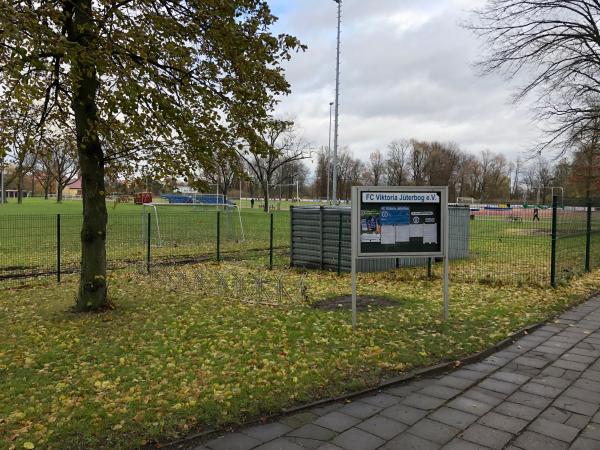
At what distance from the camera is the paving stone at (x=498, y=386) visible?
4531 millimetres

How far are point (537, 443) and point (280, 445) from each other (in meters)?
1.84

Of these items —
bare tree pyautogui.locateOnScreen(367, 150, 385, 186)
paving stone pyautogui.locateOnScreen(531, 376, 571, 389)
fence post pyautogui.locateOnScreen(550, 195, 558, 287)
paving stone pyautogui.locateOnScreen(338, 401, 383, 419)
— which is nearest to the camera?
paving stone pyautogui.locateOnScreen(338, 401, 383, 419)

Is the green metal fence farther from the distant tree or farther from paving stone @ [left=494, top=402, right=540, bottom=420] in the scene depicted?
paving stone @ [left=494, top=402, right=540, bottom=420]

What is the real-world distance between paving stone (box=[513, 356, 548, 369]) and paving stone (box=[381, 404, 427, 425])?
1.89 meters

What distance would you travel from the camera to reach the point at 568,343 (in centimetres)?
612

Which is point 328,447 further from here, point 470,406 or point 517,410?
point 517,410

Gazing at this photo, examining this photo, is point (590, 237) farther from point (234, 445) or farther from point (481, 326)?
point (234, 445)

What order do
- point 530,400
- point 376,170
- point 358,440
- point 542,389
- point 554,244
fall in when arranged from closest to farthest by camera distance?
point 358,440 → point 530,400 → point 542,389 → point 554,244 → point 376,170

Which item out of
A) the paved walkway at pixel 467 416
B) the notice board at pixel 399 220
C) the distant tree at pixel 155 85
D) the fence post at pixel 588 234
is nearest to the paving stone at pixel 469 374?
the paved walkway at pixel 467 416

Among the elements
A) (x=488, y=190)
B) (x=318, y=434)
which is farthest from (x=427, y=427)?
(x=488, y=190)

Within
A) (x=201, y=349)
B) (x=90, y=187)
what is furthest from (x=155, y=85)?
(x=201, y=349)

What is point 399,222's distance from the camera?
22.6ft

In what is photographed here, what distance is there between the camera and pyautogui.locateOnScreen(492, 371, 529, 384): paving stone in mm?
4777

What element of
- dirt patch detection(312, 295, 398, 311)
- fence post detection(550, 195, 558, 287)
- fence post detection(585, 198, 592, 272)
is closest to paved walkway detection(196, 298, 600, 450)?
dirt patch detection(312, 295, 398, 311)
